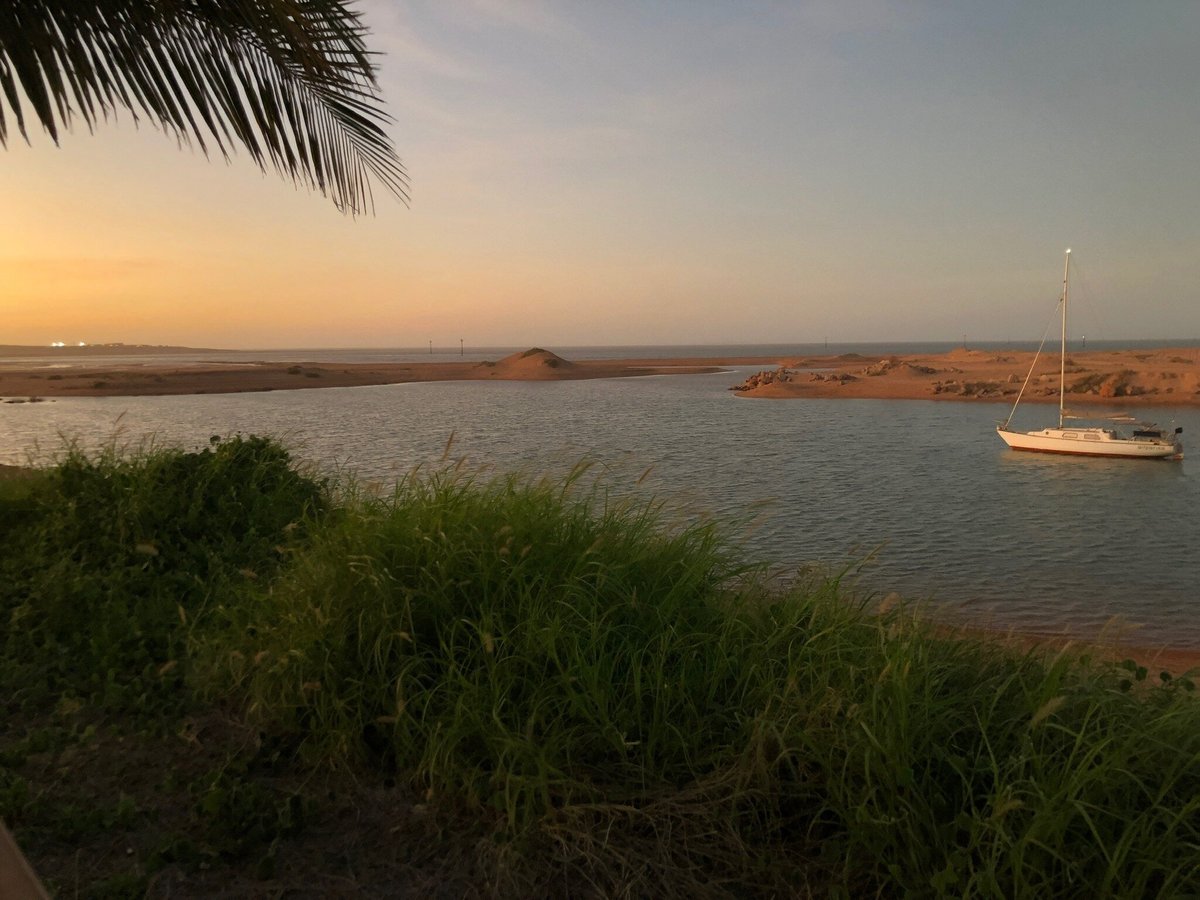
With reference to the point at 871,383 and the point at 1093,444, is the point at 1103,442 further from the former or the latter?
the point at 871,383

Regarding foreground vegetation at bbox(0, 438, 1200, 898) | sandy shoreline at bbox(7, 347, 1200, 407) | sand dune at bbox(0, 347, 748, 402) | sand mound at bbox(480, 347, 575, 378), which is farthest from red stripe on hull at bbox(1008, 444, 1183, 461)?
sand mound at bbox(480, 347, 575, 378)

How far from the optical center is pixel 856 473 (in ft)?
54.5

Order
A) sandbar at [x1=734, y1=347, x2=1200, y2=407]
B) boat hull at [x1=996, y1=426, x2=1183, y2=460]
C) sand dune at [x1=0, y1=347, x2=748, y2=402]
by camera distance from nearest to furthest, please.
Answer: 1. boat hull at [x1=996, y1=426, x2=1183, y2=460]
2. sandbar at [x1=734, y1=347, x2=1200, y2=407]
3. sand dune at [x1=0, y1=347, x2=748, y2=402]

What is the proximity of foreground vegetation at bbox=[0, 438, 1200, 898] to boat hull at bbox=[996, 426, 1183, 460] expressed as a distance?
18027 mm

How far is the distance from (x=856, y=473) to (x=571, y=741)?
14.3 metres

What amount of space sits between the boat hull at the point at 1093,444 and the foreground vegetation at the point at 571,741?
18.0 metres

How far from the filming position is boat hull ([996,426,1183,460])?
742 inches

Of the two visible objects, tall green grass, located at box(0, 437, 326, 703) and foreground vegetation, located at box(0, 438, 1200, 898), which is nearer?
foreground vegetation, located at box(0, 438, 1200, 898)

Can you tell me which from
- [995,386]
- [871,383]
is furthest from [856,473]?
[871,383]

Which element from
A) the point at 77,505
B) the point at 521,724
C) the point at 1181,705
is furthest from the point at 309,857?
the point at 77,505

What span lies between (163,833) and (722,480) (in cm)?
1248

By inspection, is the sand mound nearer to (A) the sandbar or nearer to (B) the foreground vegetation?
(A) the sandbar

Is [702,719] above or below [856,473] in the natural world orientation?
above

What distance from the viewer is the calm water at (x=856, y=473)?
9.21 metres
